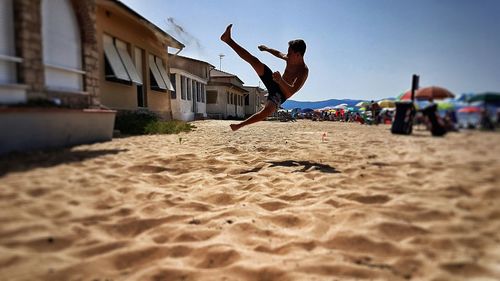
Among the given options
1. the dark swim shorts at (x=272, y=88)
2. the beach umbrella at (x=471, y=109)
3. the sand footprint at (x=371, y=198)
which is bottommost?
the sand footprint at (x=371, y=198)

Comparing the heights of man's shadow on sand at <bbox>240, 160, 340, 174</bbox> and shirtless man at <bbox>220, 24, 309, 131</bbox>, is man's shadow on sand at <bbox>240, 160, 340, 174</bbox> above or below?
below

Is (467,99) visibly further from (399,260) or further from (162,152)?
(162,152)

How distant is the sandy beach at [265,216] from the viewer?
2.09ft

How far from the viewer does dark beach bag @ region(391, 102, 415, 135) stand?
0.78 m

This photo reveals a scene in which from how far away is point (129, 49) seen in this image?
1.51 metres

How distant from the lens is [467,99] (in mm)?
624

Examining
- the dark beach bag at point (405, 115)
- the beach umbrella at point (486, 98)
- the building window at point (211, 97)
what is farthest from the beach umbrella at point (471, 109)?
the building window at point (211, 97)

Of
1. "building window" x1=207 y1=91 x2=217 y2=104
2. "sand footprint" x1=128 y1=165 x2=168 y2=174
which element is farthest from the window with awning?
"building window" x1=207 y1=91 x2=217 y2=104

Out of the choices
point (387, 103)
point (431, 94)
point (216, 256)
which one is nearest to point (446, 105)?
point (431, 94)

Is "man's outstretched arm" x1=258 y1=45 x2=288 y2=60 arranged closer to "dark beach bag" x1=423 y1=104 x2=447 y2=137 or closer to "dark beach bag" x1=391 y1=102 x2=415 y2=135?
"dark beach bag" x1=391 y1=102 x2=415 y2=135

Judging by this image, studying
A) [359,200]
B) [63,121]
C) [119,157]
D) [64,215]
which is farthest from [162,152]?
[359,200]

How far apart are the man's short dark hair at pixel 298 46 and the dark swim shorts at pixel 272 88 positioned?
254 millimetres

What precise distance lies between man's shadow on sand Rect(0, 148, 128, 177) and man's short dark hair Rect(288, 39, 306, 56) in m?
0.93

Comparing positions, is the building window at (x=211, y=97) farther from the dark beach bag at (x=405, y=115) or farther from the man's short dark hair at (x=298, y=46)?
the dark beach bag at (x=405, y=115)
